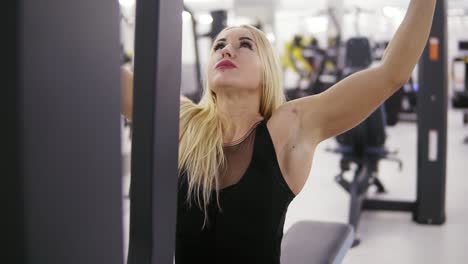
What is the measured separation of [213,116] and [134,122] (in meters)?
0.86

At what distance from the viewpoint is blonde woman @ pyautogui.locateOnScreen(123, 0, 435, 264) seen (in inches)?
48.1

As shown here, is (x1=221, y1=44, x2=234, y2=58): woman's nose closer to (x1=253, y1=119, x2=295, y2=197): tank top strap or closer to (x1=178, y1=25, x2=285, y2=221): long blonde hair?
(x1=178, y1=25, x2=285, y2=221): long blonde hair

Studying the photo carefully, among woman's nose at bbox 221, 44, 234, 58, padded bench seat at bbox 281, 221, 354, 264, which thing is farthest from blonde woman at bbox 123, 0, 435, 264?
padded bench seat at bbox 281, 221, 354, 264

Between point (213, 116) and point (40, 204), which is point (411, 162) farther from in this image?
point (40, 204)

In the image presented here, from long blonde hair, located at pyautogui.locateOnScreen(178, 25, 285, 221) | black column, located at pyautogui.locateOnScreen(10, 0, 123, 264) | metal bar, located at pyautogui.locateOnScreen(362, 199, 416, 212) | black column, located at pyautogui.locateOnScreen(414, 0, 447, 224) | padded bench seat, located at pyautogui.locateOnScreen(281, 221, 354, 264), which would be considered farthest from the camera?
metal bar, located at pyautogui.locateOnScreen(362, 199, 416, 212)

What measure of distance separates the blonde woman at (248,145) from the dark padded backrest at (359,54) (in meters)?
2.93

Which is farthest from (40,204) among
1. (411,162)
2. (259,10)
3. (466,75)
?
(259,10)

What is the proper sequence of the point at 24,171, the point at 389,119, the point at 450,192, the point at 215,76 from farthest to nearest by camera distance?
the point at 450,192, the point at 389,119, the point at 215,76, the point at 24,171

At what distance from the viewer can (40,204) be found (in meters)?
0.42

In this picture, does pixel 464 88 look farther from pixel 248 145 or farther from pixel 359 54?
pixel 248 145

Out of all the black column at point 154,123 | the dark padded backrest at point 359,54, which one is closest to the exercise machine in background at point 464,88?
the dark padded backrest at point 359,54

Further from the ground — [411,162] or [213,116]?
[213,116]

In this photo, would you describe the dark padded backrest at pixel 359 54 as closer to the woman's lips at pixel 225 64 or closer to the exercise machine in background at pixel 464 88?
the woman's lips at pixel 225 64

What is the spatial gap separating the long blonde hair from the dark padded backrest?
9.32 ft
